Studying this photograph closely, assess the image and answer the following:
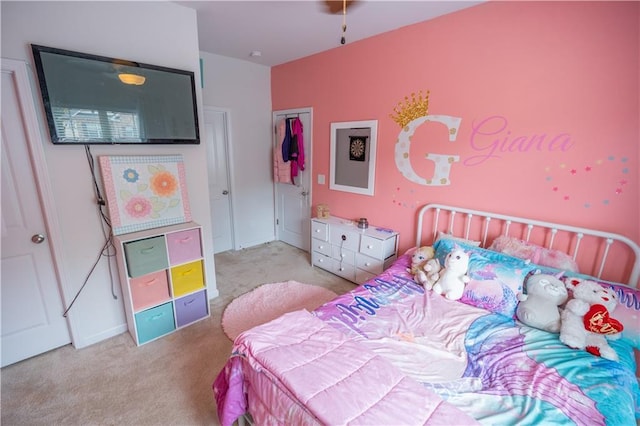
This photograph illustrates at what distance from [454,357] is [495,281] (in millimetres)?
699

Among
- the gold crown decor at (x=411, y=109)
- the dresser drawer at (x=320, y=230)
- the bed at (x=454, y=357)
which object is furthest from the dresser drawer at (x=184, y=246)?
the gold crown decor at (x=411, y=109)

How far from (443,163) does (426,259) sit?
0.90 metres

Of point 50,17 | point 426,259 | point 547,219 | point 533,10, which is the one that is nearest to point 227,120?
point 50,17

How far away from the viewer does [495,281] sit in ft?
6.23

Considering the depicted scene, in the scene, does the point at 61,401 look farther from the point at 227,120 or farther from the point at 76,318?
the point at 227,120

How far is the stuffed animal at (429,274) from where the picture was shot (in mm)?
2115

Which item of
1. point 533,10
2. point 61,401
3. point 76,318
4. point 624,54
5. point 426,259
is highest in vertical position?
point 533,10

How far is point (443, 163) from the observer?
259 cm

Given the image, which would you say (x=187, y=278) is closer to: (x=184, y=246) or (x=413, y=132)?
(x=184, y=246)

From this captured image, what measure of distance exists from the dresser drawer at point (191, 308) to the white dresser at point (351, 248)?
1.47 metres

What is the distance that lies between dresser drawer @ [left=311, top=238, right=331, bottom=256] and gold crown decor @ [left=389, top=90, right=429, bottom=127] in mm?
1593

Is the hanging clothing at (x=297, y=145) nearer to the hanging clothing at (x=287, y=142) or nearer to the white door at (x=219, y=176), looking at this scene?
the hanging clothing at (x=287, y=142)

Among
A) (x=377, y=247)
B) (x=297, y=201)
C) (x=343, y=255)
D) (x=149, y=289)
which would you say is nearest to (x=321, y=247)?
(x=343, y=255)

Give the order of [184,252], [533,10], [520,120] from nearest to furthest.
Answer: [533,10]
[520,120]
[184,252]
